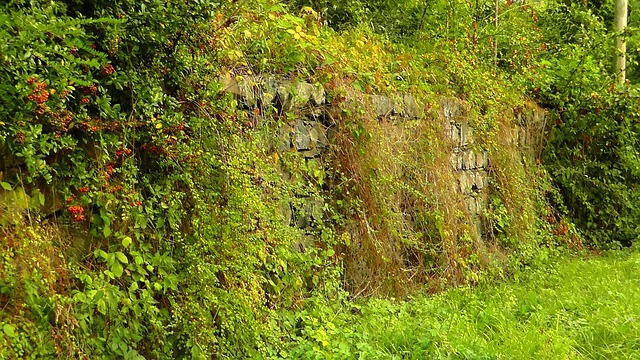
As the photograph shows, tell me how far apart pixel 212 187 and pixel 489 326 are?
2318 millimetres

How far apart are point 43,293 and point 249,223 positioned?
47.1 inches

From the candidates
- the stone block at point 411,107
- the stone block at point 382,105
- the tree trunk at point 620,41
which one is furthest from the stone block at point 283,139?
the tree trunk at point 620,41

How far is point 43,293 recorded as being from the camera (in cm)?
237

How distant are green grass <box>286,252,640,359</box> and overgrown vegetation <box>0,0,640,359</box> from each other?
116 millimetres

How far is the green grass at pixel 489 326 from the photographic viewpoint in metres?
3.56

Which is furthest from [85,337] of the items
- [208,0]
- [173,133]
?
[208,0]

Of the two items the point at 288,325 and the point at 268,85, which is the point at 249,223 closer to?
the point at 288,325

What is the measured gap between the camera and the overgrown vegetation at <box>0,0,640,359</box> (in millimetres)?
2373

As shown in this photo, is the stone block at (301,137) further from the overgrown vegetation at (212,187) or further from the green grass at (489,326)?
the green grass at (489,326)

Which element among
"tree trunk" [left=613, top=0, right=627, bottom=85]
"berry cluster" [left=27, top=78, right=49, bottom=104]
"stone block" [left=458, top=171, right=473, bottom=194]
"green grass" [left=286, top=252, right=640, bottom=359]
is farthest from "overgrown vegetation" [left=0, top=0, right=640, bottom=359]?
"tree trunk" [left=613, top=0, right=627, bottom=85]

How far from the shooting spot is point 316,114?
4301 mm

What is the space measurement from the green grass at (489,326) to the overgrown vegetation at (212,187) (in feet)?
0.38

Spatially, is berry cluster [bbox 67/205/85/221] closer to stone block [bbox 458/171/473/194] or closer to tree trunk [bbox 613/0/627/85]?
stone block [bbox 458/171/473/194]

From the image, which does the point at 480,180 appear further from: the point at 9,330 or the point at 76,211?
the point at 9,330
